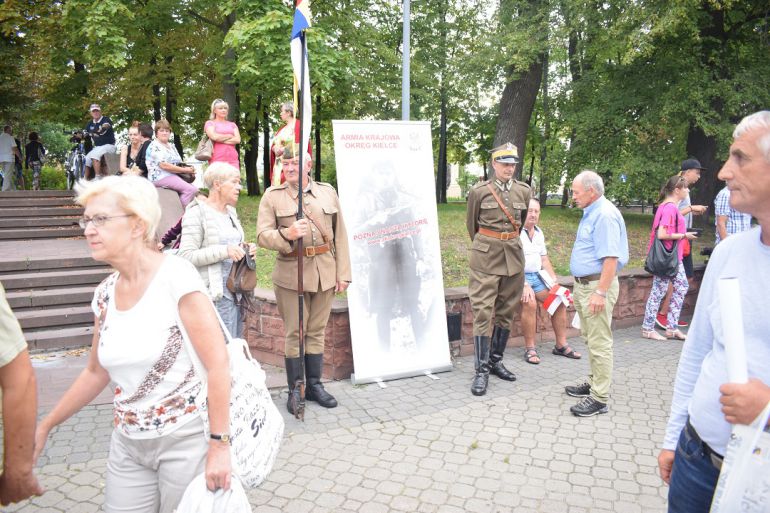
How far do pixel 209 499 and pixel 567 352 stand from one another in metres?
5.40

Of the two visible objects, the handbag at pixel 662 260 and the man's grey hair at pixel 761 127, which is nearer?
the man's grey hair at pixel 761 127

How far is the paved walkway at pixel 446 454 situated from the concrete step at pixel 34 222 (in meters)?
6.29

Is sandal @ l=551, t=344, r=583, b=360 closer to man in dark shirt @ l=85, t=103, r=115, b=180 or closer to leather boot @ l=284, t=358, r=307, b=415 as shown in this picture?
leather boot @ l=284, t=358, r=307, b=415

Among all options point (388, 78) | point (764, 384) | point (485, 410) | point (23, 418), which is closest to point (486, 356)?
point (485, 410)

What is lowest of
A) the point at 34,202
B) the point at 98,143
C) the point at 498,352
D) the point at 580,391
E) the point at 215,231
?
the point at 580,391

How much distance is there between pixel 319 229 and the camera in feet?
16.0

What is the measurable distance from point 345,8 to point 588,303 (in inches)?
580

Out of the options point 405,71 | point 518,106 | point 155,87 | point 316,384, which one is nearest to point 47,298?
point 316,384

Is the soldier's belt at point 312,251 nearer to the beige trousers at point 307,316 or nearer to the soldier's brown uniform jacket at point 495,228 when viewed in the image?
the beige trousers at point 307,316

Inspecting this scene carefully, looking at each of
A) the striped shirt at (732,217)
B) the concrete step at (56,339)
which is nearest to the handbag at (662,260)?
Result: the striped shirt at (732,217)

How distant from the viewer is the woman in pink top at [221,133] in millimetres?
8195

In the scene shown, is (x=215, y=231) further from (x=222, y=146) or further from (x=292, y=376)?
(x=222, y=146)

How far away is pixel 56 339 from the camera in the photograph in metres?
6.25

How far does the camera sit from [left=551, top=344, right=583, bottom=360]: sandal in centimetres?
657
